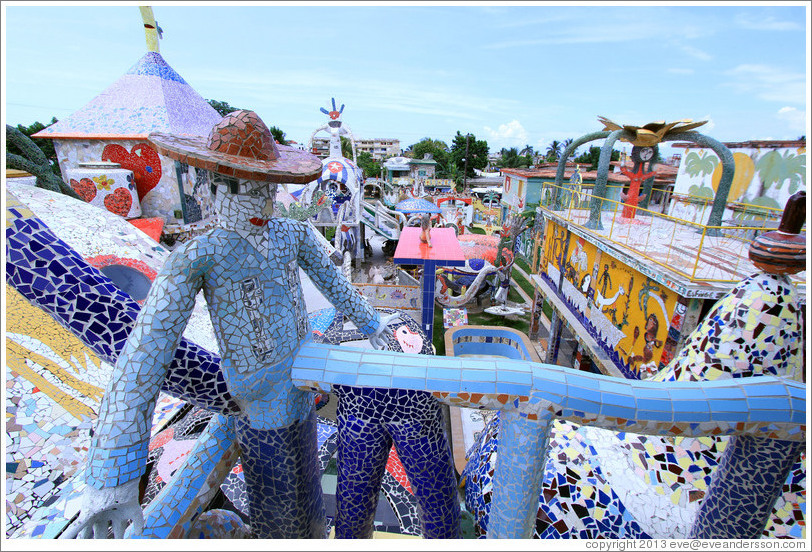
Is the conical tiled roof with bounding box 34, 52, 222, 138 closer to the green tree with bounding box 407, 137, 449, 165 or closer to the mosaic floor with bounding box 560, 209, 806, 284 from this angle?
the mosaic floor with bounding box 560, 209, 806, 284

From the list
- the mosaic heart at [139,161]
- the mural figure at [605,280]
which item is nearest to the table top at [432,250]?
the mural figure at [605,280]

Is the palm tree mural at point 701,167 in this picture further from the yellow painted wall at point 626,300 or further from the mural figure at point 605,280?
the mural figure at point 605,280

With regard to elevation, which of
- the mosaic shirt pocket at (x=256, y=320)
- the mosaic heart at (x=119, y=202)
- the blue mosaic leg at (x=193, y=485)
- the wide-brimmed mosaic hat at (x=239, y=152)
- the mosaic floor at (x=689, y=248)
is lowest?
the blue mosaic leg at (x=193, y=485)

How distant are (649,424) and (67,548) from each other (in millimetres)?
2569

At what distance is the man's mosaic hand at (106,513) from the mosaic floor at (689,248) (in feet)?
17.0

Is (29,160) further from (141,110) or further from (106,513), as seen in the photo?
(106,513)

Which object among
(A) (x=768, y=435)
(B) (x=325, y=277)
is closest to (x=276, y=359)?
(B) (x=325, y=277)

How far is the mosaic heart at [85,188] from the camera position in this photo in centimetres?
998

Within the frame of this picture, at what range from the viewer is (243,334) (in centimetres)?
219

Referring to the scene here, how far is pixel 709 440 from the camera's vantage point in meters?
2.77

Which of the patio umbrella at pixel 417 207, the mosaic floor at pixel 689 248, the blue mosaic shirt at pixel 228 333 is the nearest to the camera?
the blue mosaic shirt at pixel 228 333

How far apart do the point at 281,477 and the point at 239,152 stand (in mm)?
1975

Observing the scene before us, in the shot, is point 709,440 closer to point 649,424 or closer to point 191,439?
point 649,424

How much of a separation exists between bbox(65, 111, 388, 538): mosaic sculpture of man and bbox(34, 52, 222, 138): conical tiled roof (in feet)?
38.5
